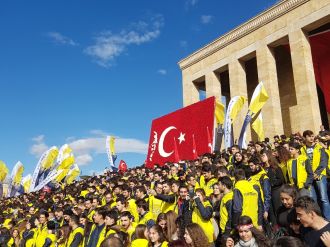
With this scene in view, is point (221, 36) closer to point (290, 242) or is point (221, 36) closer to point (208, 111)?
point (208, 111)

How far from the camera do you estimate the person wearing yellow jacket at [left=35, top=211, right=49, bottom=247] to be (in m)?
7.65

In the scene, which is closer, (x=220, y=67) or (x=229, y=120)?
(x=229, y=120)

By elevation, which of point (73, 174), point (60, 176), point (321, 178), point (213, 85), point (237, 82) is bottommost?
point (321, 178)

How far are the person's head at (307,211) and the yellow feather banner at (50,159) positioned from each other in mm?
22868

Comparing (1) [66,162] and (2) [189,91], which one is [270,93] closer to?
(2) [189,91]

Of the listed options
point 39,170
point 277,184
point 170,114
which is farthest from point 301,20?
point 39,170

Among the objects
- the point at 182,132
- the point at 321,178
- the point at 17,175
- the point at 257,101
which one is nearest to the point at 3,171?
the point at 17,175

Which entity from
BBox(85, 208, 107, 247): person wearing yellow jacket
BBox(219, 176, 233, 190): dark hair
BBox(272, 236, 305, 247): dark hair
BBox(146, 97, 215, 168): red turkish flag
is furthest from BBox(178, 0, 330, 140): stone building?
BBox(272, 236, 305, 247): dark hair

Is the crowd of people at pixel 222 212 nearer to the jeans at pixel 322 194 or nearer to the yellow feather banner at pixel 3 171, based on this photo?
the jeans at pixel 322 194

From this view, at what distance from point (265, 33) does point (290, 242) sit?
79.9ft

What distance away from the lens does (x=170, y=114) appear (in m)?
24.1

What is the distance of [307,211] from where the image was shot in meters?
3.33

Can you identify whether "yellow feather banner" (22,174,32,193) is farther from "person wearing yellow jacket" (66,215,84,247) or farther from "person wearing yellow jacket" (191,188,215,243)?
"person wearing yellow jacket" (191,188,215,243)

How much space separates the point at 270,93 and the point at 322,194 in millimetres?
18739
